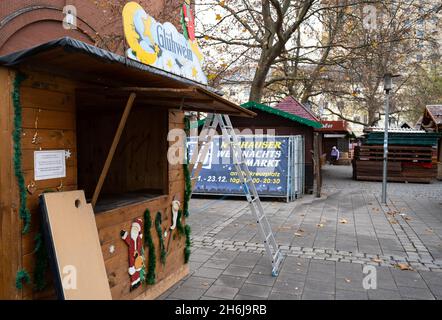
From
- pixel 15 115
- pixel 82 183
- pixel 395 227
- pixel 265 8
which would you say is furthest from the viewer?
pixel 265 8

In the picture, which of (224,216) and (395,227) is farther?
(224,216)

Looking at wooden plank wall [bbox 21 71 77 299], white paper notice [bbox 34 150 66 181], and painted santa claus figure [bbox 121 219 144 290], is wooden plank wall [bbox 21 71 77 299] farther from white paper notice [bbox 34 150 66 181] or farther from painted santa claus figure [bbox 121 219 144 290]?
painted santa claus figure [bbox 121 219 144 290]

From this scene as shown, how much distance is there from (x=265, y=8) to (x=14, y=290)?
39.9ft

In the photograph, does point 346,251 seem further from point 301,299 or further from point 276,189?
point 276,189

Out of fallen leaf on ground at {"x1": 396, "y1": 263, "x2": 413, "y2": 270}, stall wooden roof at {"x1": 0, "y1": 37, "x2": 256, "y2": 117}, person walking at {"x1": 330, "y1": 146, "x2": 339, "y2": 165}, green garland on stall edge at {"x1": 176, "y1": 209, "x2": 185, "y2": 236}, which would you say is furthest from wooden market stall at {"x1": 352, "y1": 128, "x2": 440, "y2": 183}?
stall wooden roof at {"x1": 0, "y1": 37, "x2": 256, "y2": 117}

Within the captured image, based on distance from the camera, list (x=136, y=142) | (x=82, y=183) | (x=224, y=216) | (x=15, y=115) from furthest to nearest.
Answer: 1. (x=224, y=216)
2. (x=82, y=183)
3. (x=136, y=142)
4. (x=15, y=115)

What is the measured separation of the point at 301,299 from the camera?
4125 millimetres

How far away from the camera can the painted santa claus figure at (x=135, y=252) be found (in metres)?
3.67

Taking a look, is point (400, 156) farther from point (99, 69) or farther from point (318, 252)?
point (99, 69)

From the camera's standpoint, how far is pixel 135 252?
3.75m

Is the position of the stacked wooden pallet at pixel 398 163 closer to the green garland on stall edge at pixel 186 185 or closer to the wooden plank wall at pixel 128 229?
the green garland on stall edge at pixel 186 185

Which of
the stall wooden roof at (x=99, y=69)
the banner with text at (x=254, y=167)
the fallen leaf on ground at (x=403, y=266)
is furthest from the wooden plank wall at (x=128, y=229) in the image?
the banner with text at (x=254, y=167)

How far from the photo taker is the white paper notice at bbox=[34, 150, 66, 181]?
8.54 ft
